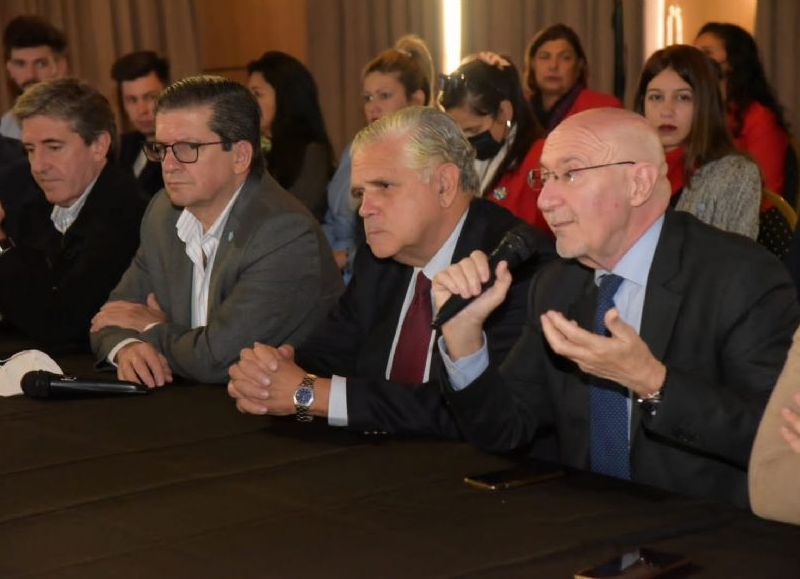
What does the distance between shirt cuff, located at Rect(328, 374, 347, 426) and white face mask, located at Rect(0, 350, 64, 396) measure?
0.80 m

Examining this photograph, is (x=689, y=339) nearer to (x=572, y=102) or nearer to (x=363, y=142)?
(x=363, y=142)

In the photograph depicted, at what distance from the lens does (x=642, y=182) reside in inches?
91.6

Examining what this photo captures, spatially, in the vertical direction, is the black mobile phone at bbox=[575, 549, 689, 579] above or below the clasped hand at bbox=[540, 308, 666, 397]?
below

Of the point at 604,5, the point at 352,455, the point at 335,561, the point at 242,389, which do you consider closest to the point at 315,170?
the point at 604,5

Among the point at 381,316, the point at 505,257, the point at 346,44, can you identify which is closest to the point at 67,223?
the point at 381,316

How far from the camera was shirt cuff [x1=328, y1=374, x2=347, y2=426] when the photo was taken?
8.07 feet

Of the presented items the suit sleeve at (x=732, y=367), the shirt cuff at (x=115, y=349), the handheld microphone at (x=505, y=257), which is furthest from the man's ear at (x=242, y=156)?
the suit sleeve at (x=732, y=367)

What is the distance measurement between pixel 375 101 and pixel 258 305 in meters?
2.46

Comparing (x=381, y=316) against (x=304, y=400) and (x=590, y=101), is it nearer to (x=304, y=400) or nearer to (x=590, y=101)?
(x=304, y=400)

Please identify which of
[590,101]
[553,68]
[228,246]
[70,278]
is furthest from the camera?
[553,68]

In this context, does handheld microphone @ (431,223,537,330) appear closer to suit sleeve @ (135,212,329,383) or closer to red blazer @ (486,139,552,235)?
suit sleeve @ (135,212,329,383)

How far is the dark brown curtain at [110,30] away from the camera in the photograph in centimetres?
714

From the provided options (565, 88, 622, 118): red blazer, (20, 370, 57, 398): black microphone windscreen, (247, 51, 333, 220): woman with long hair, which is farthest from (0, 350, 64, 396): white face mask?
(565, 88, 622, 118): red blazer

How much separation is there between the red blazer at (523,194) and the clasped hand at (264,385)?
1.95 meters
